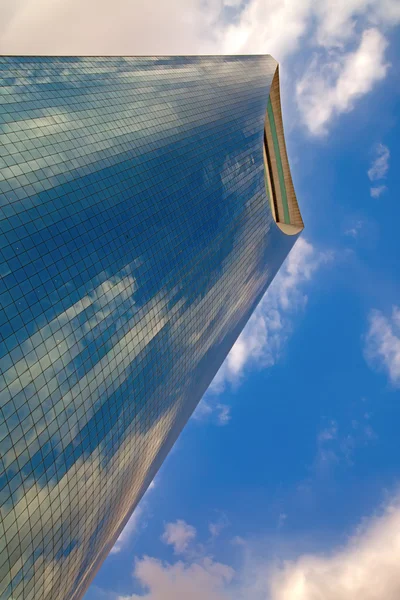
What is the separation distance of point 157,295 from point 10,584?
3756 cm

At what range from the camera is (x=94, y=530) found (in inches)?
2153

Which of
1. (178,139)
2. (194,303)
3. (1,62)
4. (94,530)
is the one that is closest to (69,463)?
(94,530)

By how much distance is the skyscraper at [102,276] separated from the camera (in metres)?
37.9

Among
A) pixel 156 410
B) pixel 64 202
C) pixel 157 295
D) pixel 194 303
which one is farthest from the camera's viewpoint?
pixel 194 303

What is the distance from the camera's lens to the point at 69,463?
43.1 m

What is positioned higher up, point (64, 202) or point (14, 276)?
point (64, 202)

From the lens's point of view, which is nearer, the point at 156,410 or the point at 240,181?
the point at 156,410

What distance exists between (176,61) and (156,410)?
77209mm

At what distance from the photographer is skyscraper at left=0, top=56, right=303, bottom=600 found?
3788 cm

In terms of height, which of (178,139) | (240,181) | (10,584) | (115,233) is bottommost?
(10,584)

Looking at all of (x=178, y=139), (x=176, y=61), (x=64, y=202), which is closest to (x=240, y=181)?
(x=178, y=139)

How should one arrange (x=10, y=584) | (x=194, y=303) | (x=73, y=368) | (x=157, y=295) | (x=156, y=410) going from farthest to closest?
(x=194, y=303), (x=156, y=410), (x=157, y=295), (x=73, y=368), (x=10, y=584)

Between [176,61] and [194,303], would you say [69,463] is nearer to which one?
[194,303]

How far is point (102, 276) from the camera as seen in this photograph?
49.0m
